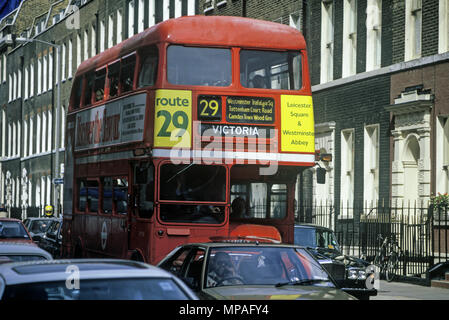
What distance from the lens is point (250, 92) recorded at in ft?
52.6

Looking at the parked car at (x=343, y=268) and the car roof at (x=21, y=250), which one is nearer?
the car roof at (x=21, y=250)

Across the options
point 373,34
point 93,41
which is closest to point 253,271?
point 373,34

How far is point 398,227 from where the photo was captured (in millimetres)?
26047

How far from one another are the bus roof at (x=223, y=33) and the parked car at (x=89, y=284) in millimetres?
9507

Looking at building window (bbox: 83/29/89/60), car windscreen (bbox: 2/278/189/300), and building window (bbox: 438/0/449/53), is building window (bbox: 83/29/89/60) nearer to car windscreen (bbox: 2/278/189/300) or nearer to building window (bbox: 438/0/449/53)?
building window (bbox: 438/0/449/53)

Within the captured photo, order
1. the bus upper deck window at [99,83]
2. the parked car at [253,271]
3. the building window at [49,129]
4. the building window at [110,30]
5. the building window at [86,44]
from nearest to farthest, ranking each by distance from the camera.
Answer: the parked car at [253,271]
the bus upper deck window at [99,83]
the building window at [110,30]
the building window at [86,44]
the building window at [49,129]

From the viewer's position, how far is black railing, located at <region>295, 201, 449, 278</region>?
938 inches

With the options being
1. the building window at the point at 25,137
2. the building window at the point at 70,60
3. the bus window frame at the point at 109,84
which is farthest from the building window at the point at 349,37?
the building window at the point at 25,137

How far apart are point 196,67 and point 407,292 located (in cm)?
801

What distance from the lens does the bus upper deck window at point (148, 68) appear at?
16.2m

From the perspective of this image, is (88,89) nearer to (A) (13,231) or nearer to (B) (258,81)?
(A) (13,231)

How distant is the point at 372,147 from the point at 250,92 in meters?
13.3

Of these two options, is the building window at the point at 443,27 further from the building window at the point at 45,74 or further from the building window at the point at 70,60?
the building window at the point at 45,74
